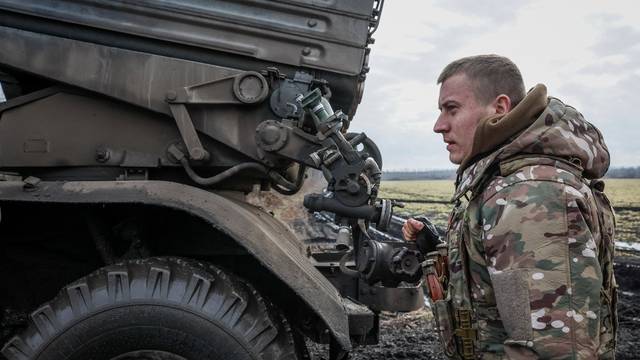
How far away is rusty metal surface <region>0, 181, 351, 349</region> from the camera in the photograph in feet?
8.29

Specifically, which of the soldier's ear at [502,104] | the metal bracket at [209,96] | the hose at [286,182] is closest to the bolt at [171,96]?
the metal bracket at [209,96]

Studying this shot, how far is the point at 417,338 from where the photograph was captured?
527 centimetres

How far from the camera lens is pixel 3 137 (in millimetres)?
3227

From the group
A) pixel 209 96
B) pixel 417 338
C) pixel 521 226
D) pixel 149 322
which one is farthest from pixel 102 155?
pixel 417 338

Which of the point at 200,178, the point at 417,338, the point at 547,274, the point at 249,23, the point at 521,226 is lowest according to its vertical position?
the point at 417,338

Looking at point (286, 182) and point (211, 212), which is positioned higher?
point (286, 182)

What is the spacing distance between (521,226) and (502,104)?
0.48 metres

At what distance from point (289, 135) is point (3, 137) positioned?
1.56m

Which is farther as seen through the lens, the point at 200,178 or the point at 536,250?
the point at 200,178

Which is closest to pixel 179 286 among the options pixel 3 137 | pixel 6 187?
pixel 6 187

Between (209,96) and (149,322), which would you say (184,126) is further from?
(149,322)

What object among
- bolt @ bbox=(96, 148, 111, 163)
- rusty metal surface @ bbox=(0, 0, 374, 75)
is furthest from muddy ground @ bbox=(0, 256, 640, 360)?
rusty metal surface @ bbox=(0, 0, 374, 75)

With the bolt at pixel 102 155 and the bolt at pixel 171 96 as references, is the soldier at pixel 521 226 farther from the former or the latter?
the bolt at pixel 102 155

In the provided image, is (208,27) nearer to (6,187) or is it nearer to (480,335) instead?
(6,187)
